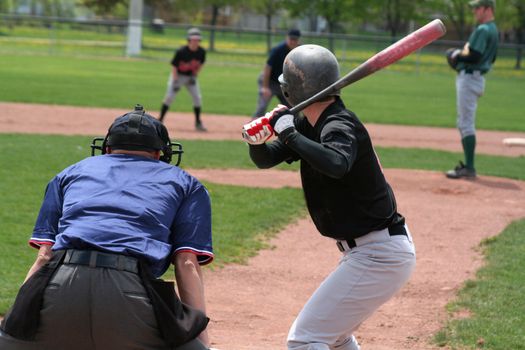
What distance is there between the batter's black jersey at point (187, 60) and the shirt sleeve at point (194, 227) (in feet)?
45.9

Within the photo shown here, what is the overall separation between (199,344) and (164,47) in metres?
42.4

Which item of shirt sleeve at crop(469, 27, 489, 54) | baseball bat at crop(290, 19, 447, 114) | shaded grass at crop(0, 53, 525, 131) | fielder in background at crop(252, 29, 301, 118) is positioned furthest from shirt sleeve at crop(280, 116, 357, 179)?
shaded grass at crop(0, 53, 525, 131)

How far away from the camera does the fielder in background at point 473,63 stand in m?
11.9

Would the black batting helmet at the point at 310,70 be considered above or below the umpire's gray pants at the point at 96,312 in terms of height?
above

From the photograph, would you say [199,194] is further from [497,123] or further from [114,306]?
[497,123]

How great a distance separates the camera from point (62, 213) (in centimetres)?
361

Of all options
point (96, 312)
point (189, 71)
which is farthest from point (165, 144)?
point (189, 71)

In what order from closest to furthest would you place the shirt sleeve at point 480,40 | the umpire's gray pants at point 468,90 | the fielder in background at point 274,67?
the shirt sleeve at point 480,40, the umpire's gray pants at point 468,90, the fielder in background at point 274,67

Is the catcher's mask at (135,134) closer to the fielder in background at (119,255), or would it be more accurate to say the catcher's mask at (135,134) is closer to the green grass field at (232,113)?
the fielder in background at (119,255)

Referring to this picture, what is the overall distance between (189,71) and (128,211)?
1438 cm

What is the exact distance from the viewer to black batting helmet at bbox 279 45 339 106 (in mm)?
4285

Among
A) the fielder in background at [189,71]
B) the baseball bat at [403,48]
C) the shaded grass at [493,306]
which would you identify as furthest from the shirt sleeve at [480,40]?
the baseball bat at [403,48]

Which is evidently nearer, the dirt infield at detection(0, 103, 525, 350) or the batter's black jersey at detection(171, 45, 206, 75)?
the dirt infield at detection(0, 103, 525, 350)

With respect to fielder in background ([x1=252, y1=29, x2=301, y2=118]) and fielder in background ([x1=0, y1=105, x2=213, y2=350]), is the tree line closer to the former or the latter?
fielder in background ([x1=252, y1=29, x2=301, y2=118])
